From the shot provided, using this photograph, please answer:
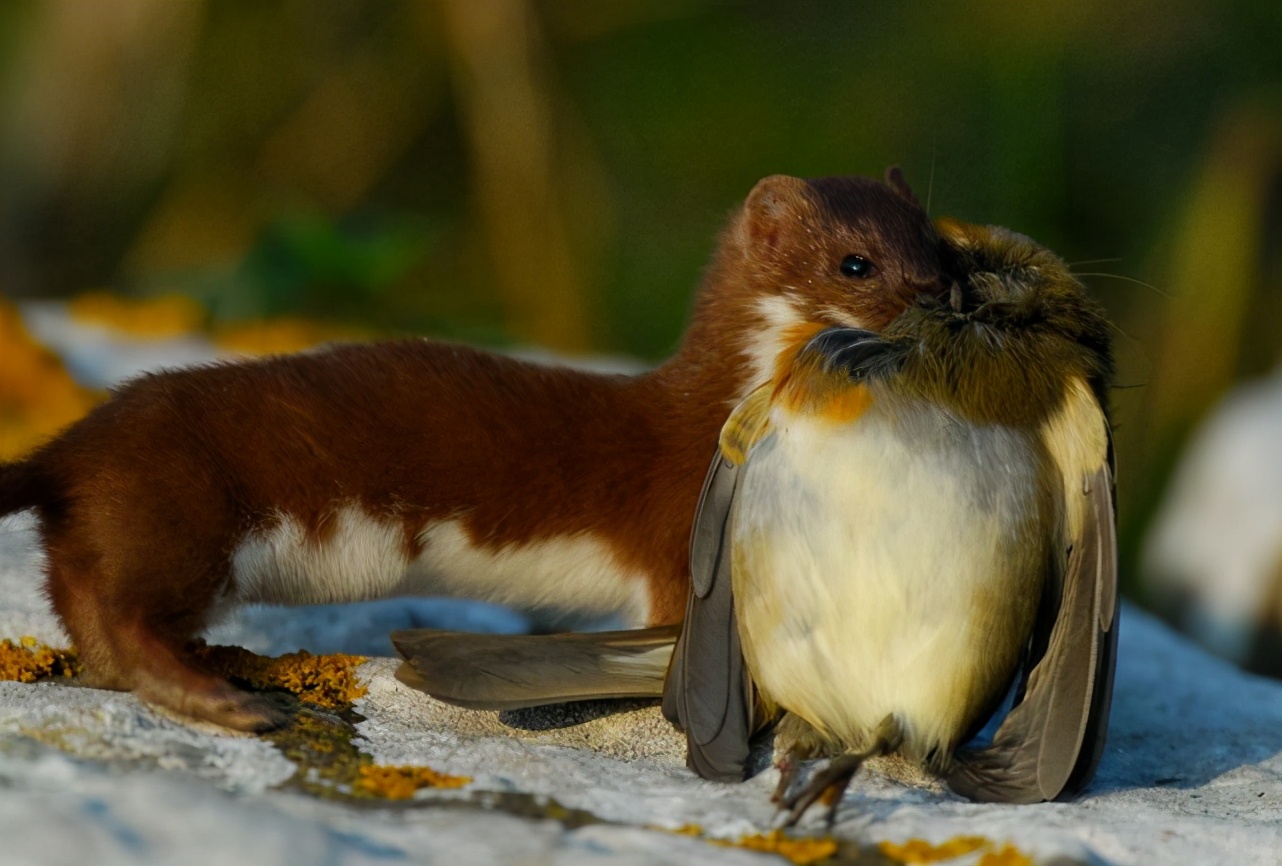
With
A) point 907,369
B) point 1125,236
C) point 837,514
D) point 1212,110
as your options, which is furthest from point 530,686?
point 1212,110

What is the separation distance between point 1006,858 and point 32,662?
5.12 feet

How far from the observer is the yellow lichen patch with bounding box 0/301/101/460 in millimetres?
3564

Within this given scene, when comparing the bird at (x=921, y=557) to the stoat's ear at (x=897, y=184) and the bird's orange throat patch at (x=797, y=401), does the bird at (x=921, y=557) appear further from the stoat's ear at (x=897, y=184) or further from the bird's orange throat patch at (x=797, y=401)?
the stoat's ear at (x=897, y=184)

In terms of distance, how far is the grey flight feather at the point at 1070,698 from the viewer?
2.11m

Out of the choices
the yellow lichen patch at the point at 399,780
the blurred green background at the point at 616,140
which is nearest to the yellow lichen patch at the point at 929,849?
the yellow lichen patch at the point at 399,780

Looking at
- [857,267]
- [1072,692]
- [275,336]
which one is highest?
[857,267]

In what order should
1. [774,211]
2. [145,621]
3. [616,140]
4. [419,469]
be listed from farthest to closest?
[616,140] < [774,211] < [419,469] < [145,621]

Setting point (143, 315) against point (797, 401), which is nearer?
point (797, 401)

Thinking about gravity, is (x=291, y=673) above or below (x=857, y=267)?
below

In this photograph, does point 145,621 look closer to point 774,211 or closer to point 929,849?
point 929,849

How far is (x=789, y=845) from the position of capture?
1844 mm

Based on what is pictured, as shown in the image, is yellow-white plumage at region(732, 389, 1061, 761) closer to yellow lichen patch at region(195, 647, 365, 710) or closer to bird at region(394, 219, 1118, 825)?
bird at region(394, 219, 1118, 825)

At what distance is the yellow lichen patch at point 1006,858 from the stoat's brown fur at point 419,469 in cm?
88

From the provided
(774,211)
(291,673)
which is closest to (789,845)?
(291,673)
